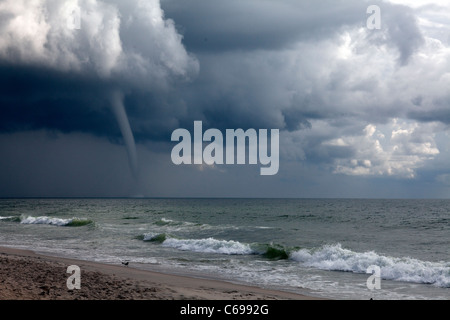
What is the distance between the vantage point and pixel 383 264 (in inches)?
773

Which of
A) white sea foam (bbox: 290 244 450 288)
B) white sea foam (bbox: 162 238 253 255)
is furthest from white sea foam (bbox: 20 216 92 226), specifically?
white sea foam (bbox: 290 244 450 288)

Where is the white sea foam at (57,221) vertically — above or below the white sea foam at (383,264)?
below

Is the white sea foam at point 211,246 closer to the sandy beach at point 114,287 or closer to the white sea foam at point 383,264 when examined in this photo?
the white sea foam at point 383,264

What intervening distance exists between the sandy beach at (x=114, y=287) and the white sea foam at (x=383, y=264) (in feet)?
23.1

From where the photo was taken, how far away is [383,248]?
2767 centimetres

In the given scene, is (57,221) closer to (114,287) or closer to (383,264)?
(114,287)

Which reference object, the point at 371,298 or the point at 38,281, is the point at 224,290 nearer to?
the point at 371,298

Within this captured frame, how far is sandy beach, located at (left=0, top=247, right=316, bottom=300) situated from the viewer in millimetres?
10979

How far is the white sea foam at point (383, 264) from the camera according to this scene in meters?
17.0

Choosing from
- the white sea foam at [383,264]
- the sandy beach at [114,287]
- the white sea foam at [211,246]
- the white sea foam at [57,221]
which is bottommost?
the white sea foam at [57,221]

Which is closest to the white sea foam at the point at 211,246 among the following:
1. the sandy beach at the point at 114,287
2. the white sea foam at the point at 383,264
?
the white sea foam at the point at 383,264

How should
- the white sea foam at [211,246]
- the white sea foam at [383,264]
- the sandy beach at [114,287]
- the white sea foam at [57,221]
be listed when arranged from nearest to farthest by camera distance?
the sandy beach at [114,287]
the white sea foam at [383,264]
the white sea foam at [211,246]
the white sea foam at [57,221]
